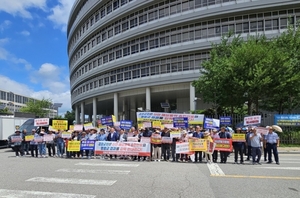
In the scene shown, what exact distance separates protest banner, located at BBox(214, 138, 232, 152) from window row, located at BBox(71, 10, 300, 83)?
20.0 meters

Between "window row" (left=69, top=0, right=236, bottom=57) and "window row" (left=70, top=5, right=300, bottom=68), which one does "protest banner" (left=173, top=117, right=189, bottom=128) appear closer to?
"window row" (left=70, top=5, right=300, bottom=68)

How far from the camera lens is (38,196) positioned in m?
6.95

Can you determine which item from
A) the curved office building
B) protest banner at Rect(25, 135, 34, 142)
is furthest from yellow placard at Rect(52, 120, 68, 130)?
the curved office building

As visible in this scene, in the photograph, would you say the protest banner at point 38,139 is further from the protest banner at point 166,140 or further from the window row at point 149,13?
the window row at point 149,13

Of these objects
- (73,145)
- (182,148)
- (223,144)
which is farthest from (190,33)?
(73,145)

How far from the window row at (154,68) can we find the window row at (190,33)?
6.38 ft

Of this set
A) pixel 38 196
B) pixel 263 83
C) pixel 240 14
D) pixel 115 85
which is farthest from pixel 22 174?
pixel 115 85

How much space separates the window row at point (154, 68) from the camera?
109 ft

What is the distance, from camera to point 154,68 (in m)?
36.0

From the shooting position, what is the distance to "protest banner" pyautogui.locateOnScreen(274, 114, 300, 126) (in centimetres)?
2061

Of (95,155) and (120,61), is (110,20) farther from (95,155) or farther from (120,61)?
(95,155)

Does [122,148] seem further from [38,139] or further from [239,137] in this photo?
[239,137]

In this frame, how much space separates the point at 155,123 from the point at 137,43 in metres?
22.4

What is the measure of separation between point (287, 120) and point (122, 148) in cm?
1325
